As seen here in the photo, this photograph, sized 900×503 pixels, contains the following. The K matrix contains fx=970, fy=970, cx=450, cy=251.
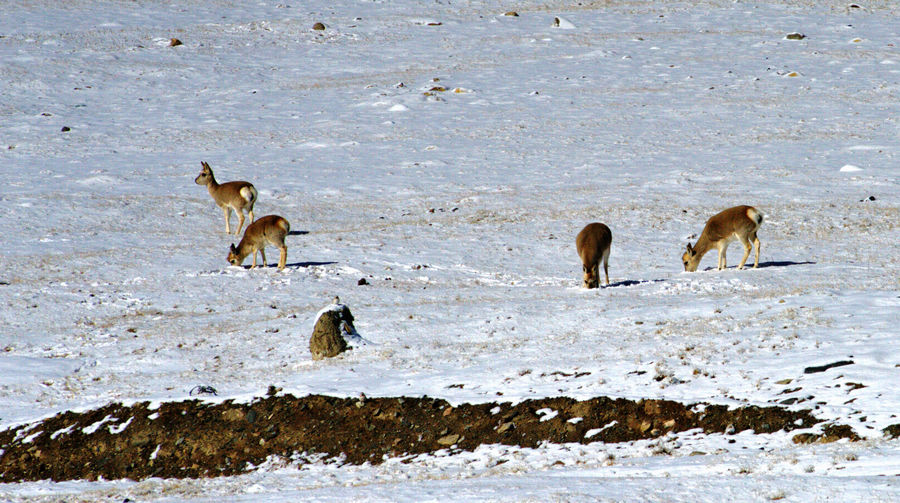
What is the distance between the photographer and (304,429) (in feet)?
A: 40.0

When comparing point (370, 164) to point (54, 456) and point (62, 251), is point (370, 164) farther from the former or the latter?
→ point (54, 456)

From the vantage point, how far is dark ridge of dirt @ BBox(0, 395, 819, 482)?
36.4 ft

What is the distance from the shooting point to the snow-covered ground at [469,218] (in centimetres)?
1109

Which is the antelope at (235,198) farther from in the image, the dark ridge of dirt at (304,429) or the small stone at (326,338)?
the dark ridge of dirt at (304,429)

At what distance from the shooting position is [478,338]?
15.1m

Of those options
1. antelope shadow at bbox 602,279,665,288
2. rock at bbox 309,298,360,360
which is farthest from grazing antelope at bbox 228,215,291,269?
antelope shadow at bbox 602,279,665,288

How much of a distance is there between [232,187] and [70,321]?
7.39m

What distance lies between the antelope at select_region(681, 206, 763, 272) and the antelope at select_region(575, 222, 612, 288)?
216 cm

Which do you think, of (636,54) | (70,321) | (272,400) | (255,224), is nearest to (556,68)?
(636,54)

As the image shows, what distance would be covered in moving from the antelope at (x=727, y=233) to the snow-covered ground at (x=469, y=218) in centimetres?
73

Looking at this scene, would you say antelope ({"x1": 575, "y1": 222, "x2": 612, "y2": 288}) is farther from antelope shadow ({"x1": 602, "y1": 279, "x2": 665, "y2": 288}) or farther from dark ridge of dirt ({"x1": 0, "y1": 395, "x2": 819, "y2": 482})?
dark ridge of dirt ({"x1": 0, "y1": 395, "x2": 819, "y2": 482})

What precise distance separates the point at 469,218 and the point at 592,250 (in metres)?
8.15

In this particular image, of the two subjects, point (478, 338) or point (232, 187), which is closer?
point (478, 338)

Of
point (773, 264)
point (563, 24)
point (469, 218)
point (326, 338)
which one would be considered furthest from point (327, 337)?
point (563, 24)
